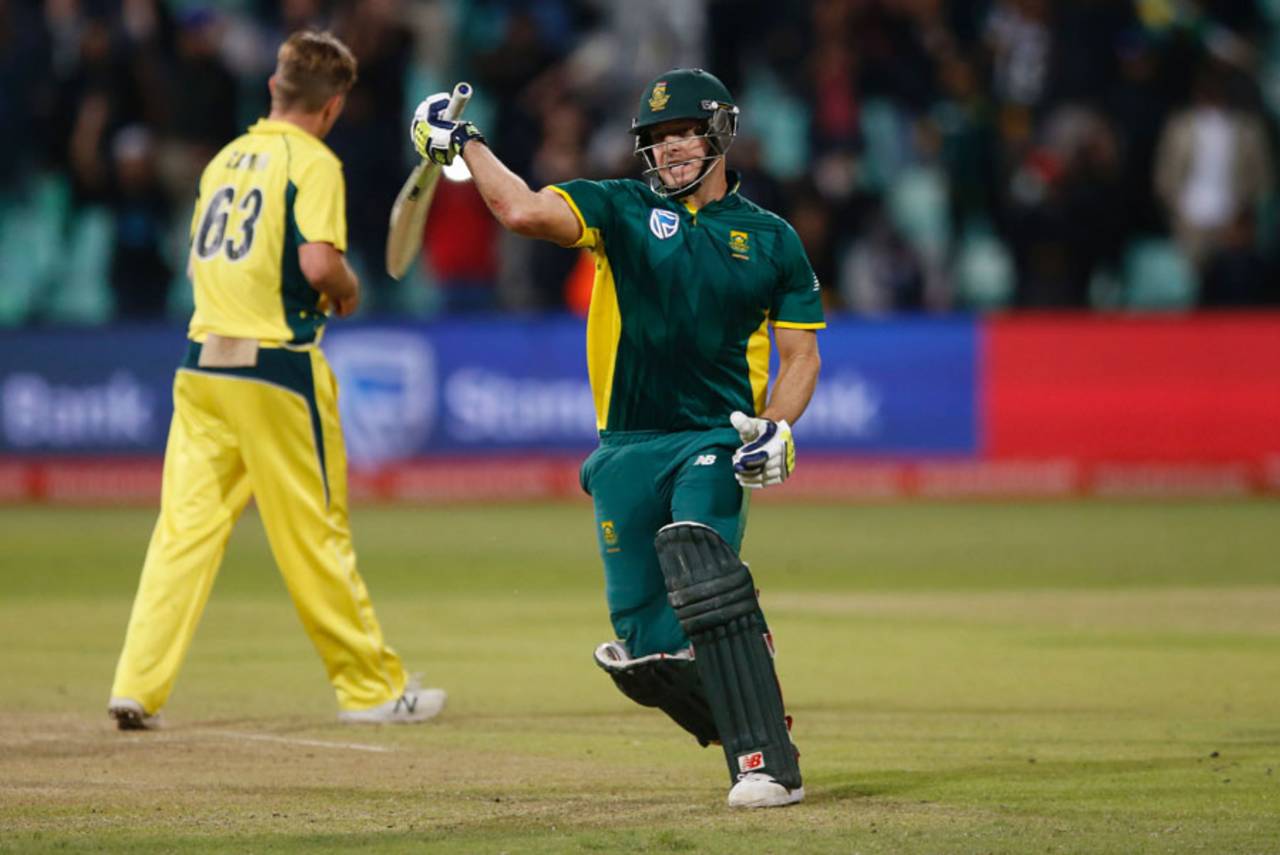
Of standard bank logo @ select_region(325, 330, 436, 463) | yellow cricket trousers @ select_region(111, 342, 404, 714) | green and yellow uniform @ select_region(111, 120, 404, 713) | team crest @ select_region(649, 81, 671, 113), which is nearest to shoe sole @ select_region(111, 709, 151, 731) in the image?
yellow cricket trousers @ select_region(111, 342, 404, 714)

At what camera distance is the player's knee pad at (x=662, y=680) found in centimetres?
675

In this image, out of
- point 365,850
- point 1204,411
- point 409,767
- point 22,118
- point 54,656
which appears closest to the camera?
point 365,850

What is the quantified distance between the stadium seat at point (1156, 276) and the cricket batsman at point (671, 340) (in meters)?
14.1

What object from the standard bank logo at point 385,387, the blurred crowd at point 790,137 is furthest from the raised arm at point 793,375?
the blurred crowd at point 790,137

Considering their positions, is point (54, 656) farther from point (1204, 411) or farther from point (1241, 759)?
point (1204, 411)

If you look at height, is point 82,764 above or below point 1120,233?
below

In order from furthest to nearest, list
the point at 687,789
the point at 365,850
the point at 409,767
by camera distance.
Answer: the point at 409,767, the point at 687,789, the point at 365,850

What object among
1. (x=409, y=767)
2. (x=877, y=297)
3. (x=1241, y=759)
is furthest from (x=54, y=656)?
(x=877, y=297)

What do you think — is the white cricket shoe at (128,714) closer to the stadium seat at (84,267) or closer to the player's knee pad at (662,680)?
the player's knee pad at (662,680)

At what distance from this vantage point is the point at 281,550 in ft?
27.2

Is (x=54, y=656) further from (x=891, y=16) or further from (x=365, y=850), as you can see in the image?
(x=891, y=16)

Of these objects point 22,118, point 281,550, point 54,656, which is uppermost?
point 22,118

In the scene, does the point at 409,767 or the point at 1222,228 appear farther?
the point at 1222,228

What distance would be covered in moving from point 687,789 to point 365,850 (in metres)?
1.40
